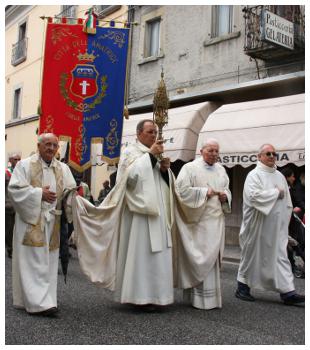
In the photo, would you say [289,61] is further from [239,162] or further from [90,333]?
[90,333]

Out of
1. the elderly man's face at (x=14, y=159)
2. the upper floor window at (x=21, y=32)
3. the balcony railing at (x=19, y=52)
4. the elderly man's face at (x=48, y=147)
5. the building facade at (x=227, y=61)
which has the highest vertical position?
the upper floor window at (x=21, y=32)

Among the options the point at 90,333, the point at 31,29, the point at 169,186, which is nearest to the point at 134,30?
the point at 31,29

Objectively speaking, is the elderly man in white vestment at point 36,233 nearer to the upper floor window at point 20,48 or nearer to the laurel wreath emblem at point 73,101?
the laurel wreath emblem at point 73,101

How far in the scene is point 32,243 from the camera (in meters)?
4.62

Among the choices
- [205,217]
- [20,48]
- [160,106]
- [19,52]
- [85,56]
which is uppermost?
[20,48]

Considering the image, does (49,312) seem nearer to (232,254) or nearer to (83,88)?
(83,88)

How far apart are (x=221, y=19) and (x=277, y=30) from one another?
3257 millimetres

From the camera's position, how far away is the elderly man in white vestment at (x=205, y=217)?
5102mm

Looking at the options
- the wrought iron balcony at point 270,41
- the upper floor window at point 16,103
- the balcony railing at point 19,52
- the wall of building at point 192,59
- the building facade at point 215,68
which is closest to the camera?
the wrought iron balcony at point 270,41

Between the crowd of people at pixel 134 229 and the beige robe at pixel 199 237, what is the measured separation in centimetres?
1

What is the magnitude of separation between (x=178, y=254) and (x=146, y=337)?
148 cm

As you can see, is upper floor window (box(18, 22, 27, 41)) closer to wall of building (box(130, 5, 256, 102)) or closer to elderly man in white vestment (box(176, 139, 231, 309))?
wall of building (box(130, 5, 256, 102))

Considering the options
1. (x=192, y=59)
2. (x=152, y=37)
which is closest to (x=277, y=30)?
(x=192, y=59)

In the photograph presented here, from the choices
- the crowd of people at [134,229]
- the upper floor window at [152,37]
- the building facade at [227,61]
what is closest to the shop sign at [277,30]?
the building facade at [227,61]
